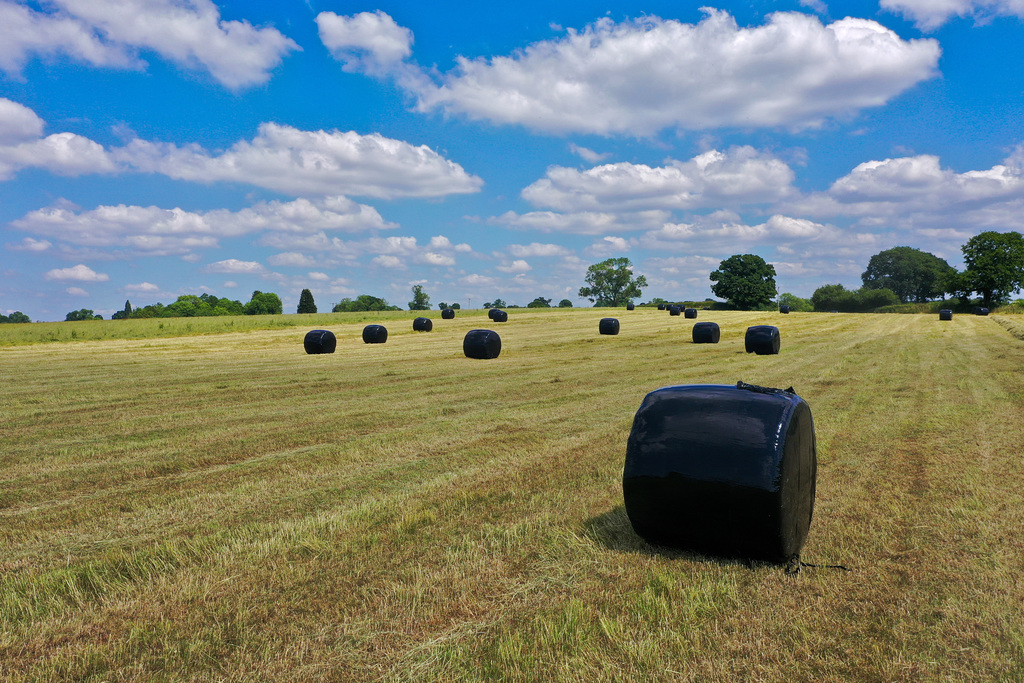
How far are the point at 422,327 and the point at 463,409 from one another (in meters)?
30.5

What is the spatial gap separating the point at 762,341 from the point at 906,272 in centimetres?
14666

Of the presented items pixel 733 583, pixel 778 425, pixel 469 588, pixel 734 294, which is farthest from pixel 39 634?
pixel 734 294

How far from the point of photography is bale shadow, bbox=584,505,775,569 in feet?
16.9

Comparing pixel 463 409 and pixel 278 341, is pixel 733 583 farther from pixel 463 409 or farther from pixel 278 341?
pixel 278 341

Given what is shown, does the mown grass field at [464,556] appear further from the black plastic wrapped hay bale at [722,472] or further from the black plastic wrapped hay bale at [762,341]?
the black plastic wrapped hay bale at [762,341]

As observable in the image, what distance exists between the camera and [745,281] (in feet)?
340

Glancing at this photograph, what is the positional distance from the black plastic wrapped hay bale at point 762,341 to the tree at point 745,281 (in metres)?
81.7

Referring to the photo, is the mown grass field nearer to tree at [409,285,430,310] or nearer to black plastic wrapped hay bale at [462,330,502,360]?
black plastic wrapped hay bale at [462,330,502,360]

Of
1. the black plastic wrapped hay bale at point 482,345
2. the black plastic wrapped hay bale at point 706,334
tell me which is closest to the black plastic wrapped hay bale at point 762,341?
the black plastic wrapped hay bale at point 706,334

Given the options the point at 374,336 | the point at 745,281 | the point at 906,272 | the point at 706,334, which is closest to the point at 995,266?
the point at 745,281

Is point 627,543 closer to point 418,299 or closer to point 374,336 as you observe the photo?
point 374,336


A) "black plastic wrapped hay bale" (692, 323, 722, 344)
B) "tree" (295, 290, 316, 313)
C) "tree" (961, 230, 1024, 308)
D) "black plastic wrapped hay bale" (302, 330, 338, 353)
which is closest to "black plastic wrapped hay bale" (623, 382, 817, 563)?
"black plastic wrapped hay bale" (302, 330, 338, 353)

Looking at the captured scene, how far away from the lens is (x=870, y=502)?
654 centimetres

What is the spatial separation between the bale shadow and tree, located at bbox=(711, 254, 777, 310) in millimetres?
103942
